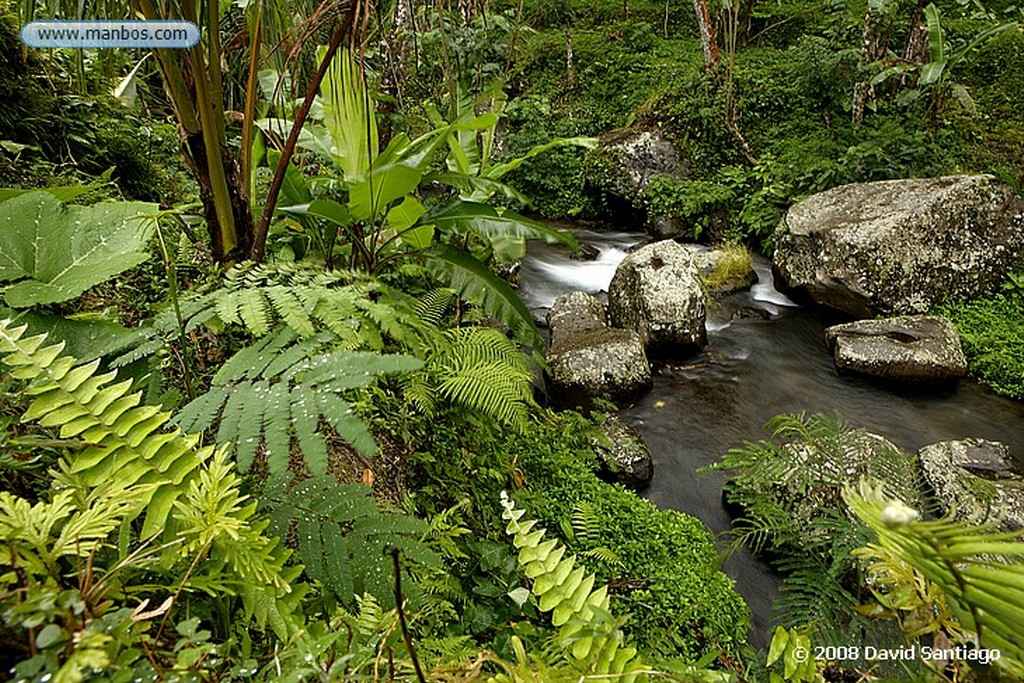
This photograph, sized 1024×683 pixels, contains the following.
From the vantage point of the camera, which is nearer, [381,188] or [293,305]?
[293,305]

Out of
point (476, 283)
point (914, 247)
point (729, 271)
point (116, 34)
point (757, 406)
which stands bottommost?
point (757, 406)

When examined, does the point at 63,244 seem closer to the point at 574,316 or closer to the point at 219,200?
the point at 219,200

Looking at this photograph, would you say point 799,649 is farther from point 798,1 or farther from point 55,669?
point 798,1

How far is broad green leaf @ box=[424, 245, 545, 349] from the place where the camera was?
261 centimetres

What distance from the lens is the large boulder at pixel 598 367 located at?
434 centimetres

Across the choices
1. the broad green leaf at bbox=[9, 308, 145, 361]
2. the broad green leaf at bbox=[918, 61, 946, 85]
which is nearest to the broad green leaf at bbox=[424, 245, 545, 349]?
the broad green leaf at bbox=[9, 308, 145, 361]

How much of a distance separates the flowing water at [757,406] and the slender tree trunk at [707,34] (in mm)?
4641

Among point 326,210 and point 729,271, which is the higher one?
point 326,210

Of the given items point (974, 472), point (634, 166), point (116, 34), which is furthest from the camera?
point (634, 166)

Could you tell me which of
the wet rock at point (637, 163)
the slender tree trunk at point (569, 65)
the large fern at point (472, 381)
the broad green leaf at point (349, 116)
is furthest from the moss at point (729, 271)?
the slender tree trunk at point (569, 65)

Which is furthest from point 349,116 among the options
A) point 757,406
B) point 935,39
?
point 935,39

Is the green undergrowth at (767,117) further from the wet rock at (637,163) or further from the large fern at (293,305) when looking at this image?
the large fern at (293,305)

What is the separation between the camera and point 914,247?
537cm

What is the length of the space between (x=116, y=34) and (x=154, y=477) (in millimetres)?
1673
